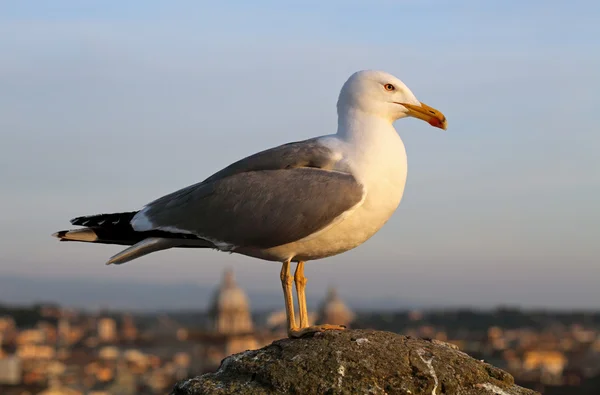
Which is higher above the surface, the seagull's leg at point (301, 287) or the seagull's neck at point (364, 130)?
the seagull's neck at point (364, 130)

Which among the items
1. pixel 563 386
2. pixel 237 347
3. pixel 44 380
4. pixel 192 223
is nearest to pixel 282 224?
pixel 192 223

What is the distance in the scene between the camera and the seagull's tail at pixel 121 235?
4629 millimetres

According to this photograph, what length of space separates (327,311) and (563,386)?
47.9m

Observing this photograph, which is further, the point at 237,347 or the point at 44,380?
the point at 237,347

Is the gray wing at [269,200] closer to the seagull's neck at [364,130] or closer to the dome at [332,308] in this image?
the seagull's neck at [364,130]

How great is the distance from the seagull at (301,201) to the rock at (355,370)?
18 cm

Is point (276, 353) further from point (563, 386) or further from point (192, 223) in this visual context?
point (563, 386)

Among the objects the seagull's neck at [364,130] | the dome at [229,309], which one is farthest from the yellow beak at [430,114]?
the dome at [229,309]

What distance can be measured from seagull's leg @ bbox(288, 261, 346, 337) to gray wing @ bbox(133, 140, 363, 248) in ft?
0.81

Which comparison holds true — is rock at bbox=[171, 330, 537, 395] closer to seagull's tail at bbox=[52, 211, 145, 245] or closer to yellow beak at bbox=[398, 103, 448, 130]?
Result: seagull's tail at bbox=[52, 211, 145, 245]

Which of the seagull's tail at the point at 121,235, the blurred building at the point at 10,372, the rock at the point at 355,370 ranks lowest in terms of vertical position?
the blurred building at the point at 10,372

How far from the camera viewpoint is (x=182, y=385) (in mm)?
4230

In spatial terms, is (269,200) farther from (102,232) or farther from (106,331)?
(106,331)

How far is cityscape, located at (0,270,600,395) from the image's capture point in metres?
60.2
